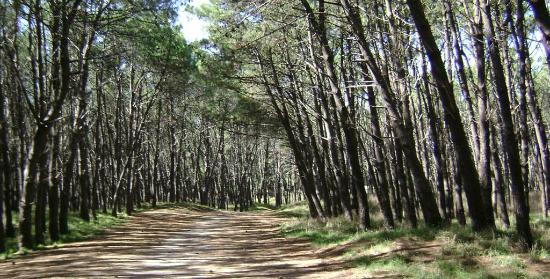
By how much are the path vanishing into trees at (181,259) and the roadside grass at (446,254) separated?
26.8 inches

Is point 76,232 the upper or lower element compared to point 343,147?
lower

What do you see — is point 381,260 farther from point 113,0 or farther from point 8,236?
Result: point 8,236

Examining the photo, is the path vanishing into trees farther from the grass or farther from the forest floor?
the grass

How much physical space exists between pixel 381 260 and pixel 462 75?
5696mm

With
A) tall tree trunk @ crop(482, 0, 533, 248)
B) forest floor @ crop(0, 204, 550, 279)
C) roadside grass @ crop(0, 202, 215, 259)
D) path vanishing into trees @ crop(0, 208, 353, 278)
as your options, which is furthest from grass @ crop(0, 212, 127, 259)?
tall tree trunk @ crop(482, 0, 533, 248)

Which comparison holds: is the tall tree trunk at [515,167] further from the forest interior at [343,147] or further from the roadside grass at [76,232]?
the roadside grass at [76,232]

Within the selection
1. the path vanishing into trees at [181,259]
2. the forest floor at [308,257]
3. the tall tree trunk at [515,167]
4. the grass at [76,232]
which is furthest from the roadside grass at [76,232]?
the tall tree trunk at [515,167]

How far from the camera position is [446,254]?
26.3 ft

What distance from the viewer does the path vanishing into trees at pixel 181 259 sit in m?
9.35

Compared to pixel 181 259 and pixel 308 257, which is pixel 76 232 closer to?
pixel 181 259

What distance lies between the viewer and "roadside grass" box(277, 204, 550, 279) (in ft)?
22.7

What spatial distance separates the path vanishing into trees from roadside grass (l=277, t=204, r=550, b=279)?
2.23 feet

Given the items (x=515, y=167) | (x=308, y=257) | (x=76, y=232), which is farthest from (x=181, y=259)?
(x=76, y=232)

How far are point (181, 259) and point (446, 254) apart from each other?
6135 mm
